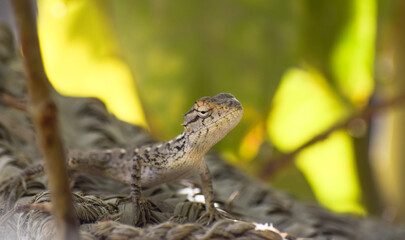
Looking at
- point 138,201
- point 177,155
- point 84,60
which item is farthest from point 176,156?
point 84,60

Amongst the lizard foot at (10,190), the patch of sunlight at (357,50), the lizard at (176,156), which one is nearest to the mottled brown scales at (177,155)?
the lizard at (176,156)

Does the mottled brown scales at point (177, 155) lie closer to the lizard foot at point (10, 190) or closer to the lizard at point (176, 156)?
the lizard at point (176, 156)

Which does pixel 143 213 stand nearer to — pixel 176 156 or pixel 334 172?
pixel 176 156

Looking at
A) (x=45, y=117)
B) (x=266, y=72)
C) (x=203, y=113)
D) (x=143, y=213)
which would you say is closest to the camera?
(x=45, y=117)

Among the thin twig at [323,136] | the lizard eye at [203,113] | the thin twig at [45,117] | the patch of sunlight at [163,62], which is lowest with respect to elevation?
the thin twig at [45,117]

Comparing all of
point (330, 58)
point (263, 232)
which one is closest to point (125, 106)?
point (330, 58)

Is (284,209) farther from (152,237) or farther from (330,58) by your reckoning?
(330,58)

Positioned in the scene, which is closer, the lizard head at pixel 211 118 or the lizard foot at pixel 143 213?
the lizard foot at pixel 143 213

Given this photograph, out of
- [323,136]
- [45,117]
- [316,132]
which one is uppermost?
[316,132]

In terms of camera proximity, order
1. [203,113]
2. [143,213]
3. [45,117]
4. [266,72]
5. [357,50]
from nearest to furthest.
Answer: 1. [45,117]
2. [143,213]
3. [203,113]
4. [266,72]
5. [357,50]
